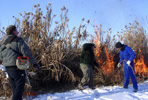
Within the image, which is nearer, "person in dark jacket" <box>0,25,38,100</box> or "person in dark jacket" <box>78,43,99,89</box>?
"person in dark jacket" <box>0,25,38,100</box>

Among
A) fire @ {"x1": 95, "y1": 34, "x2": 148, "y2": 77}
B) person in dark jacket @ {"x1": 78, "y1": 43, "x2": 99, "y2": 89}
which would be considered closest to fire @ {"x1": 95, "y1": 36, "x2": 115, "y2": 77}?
fire @ {"x1": 95, "y1": 34, "x2": 148, "y2": 77}

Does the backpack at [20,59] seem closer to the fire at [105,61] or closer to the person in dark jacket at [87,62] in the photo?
the person in dark jacket at [87,62]

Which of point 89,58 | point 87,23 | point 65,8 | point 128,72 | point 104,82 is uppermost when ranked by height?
point 65,8


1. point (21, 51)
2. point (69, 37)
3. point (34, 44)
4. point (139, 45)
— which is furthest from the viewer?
point (139, 45)

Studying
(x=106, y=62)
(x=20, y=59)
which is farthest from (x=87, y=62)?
(x=20, y=59)

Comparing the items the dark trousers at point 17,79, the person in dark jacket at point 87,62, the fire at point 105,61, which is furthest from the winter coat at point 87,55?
the dark trousers at point 17,79

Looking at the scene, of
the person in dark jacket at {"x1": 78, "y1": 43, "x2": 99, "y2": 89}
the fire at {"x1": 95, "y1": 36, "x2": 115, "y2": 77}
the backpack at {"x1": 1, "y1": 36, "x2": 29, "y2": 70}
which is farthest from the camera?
the fire at {"x1": 95, "y1": 36, "x2": 115, "y2": 77}

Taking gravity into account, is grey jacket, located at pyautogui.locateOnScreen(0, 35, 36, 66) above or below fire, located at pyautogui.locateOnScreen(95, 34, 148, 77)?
above

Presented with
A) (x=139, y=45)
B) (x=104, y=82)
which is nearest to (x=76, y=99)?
(x=104, y=82)

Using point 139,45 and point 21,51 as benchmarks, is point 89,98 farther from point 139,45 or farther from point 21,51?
point 139,45

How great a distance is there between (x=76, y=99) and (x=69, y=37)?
13.0ft

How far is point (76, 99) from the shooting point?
4906 millimetres

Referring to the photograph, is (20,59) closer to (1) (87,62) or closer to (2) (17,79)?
(2) (17,79)

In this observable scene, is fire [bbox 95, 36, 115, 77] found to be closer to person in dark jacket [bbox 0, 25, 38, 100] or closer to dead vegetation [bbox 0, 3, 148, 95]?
dead vegetation [bbox 0, 3, 148, 95]
